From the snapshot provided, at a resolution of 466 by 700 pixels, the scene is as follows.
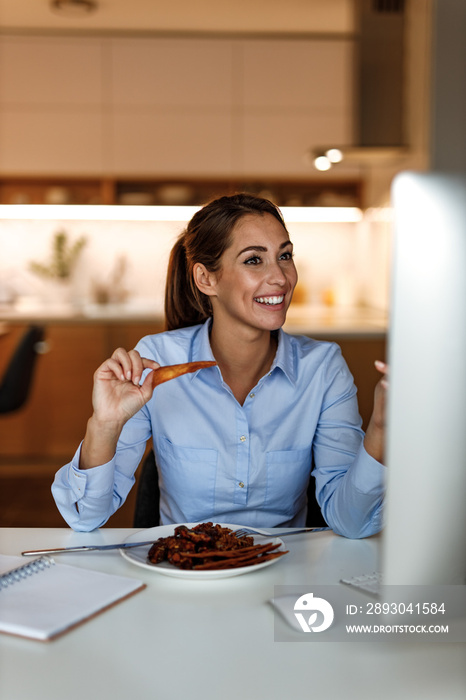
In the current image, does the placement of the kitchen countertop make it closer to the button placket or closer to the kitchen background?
the kitchen background

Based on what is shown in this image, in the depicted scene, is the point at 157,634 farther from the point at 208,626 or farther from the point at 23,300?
the point at 23,300

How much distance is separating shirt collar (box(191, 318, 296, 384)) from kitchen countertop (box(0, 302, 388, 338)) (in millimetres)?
2698

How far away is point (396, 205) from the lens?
0.56 m

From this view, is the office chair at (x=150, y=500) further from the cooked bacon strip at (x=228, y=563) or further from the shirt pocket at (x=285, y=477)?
the cooked bacon strip at (x=228, y=563)

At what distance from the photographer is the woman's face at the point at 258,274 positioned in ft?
5.36

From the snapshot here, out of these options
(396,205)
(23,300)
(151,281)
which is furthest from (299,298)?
(396,205)

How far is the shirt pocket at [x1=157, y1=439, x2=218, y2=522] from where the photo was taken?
60.6 inches

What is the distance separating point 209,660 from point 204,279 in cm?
109

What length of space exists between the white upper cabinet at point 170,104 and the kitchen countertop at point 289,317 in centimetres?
93

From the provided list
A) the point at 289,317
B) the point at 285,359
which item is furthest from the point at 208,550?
the point at 289,317

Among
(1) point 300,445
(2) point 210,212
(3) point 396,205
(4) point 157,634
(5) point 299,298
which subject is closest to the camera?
(3) point 396,205

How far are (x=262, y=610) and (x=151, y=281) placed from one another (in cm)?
467

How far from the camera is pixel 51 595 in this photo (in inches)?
38.1

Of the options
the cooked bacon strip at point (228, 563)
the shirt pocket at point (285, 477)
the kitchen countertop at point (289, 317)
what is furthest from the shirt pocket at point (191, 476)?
the kitchen countertop at point (289, 317)
